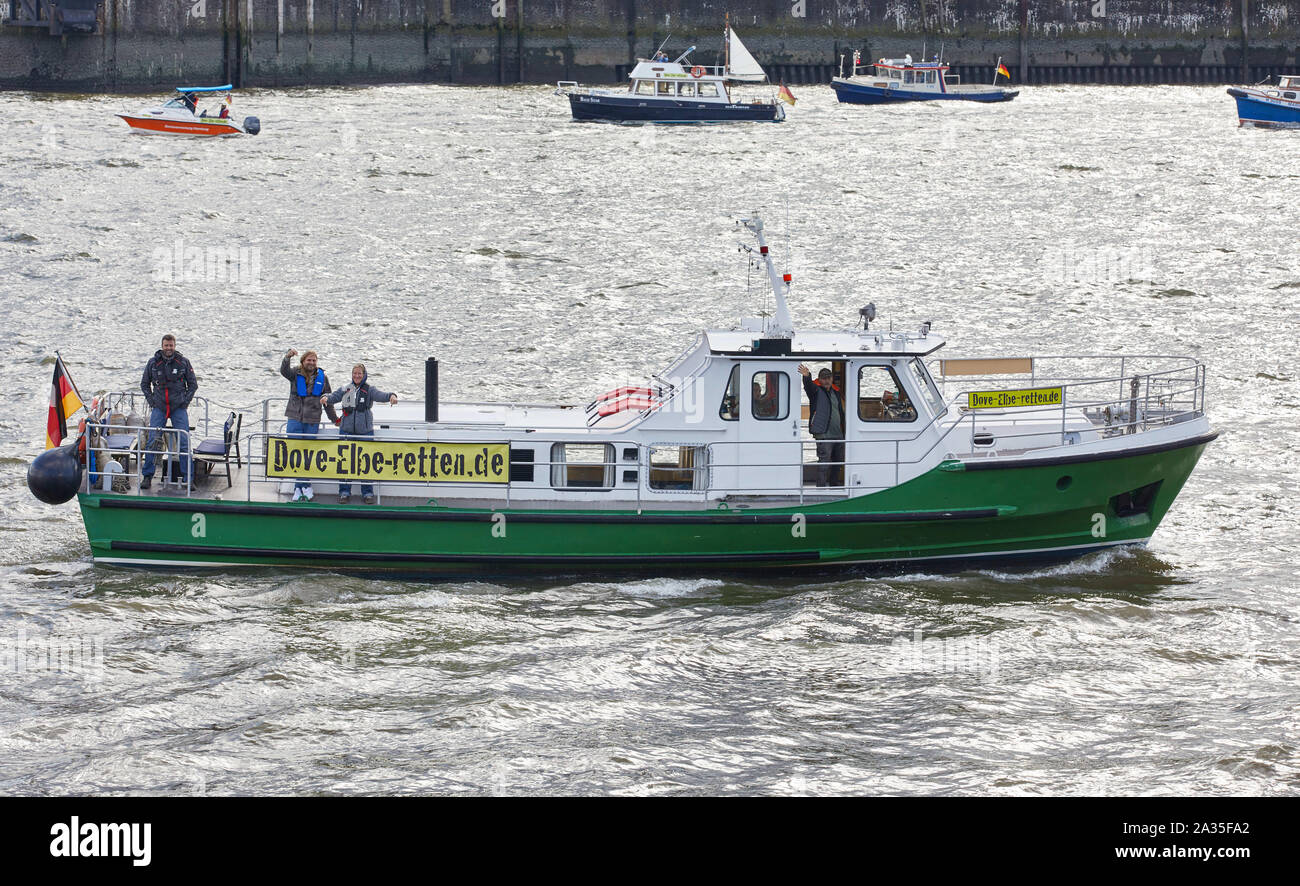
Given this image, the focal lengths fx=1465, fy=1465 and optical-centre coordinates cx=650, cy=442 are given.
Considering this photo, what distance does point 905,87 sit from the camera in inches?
3000

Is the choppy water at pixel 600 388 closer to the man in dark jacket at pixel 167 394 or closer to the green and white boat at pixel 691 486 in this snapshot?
the green and white boat at pixel 691 486

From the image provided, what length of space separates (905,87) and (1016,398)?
6180cm

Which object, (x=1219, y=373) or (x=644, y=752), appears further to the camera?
(x=1219, y=373)

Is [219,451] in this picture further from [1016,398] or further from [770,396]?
[1016,398]

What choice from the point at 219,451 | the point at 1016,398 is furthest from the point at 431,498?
the point at 1016,398

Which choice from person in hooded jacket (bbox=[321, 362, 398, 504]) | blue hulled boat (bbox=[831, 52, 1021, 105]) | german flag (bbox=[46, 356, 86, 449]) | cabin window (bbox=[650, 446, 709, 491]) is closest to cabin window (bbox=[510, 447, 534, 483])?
cabin window (bbox=[650, 446, 709, 491])

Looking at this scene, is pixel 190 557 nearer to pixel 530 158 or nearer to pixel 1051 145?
pixel 530 158

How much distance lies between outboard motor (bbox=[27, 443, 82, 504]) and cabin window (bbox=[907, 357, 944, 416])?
974cm

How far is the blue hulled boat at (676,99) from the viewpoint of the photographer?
65250 millimetres

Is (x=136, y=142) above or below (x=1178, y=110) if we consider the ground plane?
below

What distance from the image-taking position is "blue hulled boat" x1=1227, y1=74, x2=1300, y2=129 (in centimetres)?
6628
